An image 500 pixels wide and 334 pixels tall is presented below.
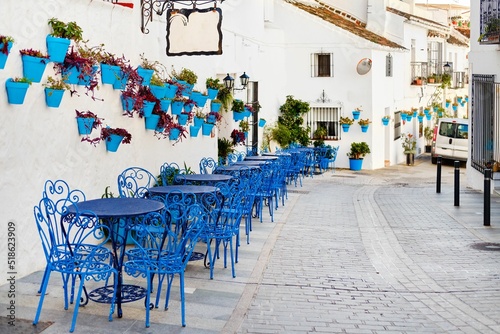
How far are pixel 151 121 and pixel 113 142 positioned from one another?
1834mm

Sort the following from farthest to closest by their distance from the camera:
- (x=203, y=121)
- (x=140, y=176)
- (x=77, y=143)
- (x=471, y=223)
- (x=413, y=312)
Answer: (x=203, y=121) → (x=471, y=223) → (x=140, y=176) → (x=77, y=143) → (x=413, y=312)

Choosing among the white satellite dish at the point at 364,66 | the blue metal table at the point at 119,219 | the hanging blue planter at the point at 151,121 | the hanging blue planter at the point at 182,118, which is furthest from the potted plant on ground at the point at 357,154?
the blue metal table at the point at 119,219

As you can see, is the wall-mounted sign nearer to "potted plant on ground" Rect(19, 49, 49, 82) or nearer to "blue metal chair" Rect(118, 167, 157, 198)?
"blue metal chair" Rect(118, 167, 157, 198)

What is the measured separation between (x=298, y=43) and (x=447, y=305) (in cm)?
2029

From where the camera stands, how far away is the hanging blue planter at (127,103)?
11.3 metres

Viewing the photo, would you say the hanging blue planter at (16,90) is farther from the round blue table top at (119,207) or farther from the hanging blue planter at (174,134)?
the hanging blue planter at (174,134)

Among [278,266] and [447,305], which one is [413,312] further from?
[278,266]

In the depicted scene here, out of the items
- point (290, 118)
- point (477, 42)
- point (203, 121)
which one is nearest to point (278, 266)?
point (203, 121)

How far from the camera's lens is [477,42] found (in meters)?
19.4

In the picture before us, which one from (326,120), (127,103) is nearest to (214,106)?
(127,103)

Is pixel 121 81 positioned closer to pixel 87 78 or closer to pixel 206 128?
pixel 87 78

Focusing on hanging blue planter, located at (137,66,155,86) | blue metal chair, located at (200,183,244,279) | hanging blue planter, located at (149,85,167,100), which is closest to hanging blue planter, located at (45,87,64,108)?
blue metal chair, located at (200,183,244,279)

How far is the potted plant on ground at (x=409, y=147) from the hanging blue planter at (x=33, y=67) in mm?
23892

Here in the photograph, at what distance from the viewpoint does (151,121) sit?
40.7 feet
